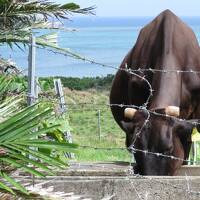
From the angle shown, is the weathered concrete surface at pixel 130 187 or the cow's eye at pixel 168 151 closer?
the weathered concrete surface at pixel 130 187

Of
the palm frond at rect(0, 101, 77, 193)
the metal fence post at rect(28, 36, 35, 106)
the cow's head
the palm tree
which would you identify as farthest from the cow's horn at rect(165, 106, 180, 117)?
the palm frond at rect(0, 101, 77, 193)

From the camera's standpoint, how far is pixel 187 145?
8.63 m

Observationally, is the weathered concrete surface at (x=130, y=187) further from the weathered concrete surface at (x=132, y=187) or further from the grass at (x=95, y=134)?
the grass at (x=95, y=134)

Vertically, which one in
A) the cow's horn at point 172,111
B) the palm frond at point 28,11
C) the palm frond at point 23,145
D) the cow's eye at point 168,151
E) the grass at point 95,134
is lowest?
the grass at point 95,134

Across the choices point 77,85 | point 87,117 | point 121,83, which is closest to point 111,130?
point 87,117

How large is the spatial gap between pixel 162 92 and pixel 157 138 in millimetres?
1462

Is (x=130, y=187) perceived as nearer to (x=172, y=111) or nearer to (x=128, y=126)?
(x=128, y=126)

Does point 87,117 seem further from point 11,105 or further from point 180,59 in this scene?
point 11,105

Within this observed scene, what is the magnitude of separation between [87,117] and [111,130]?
147 inches

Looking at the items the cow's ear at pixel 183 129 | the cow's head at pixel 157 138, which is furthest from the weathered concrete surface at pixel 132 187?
the cow's ear at pixel 183 129

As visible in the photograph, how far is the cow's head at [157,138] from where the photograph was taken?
7.38 metres

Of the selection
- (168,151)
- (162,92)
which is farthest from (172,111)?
(162,92)

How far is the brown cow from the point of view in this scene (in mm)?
7605

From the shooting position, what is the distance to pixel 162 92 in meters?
9.02
